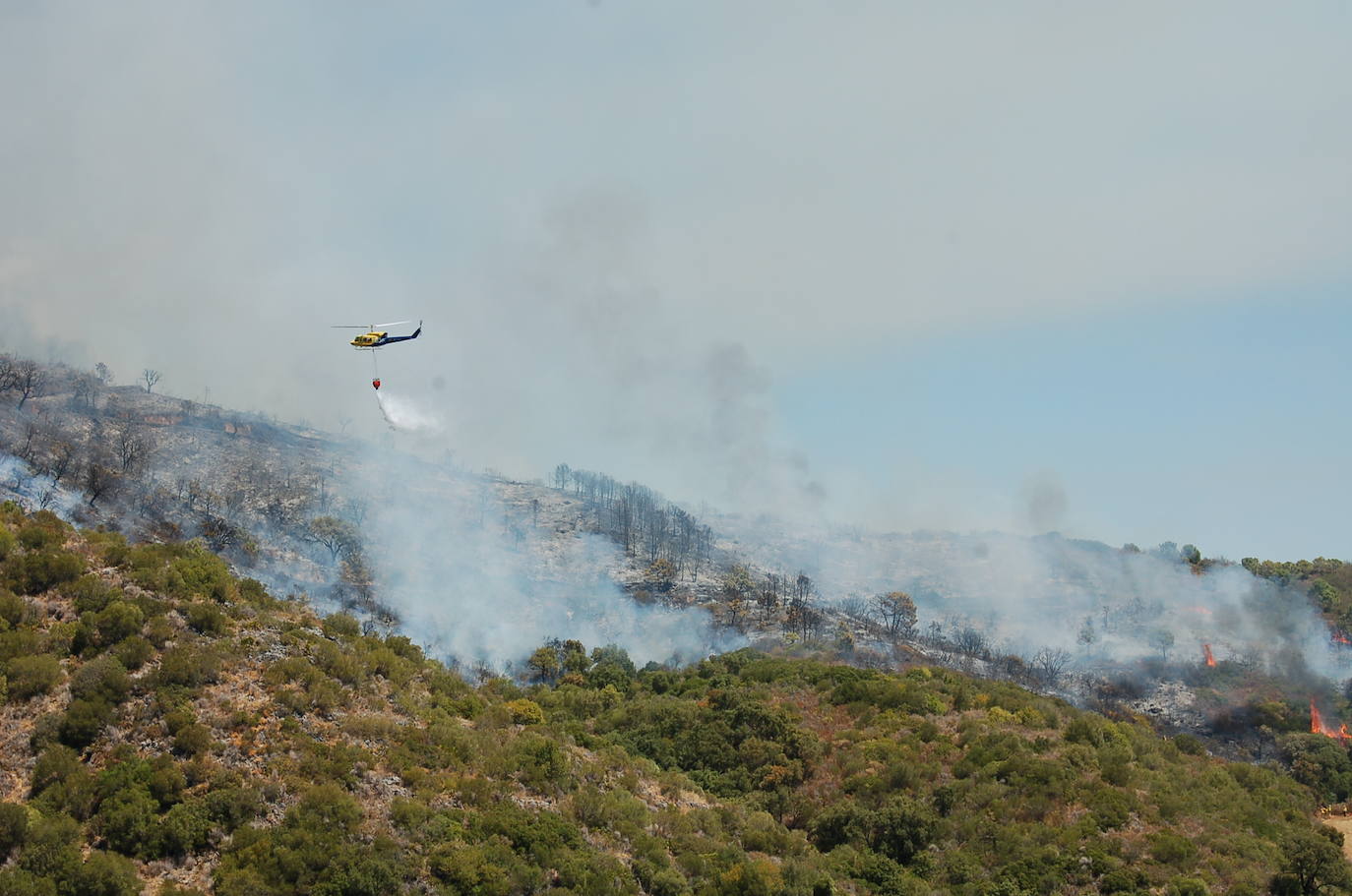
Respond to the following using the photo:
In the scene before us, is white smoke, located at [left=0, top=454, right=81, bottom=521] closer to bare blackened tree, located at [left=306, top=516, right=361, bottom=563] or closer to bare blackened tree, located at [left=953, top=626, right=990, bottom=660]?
bare blackened tree, located at [left=306, top=516, right=361, bottom=563]

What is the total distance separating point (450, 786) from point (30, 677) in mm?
15493

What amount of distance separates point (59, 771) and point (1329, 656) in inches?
5401

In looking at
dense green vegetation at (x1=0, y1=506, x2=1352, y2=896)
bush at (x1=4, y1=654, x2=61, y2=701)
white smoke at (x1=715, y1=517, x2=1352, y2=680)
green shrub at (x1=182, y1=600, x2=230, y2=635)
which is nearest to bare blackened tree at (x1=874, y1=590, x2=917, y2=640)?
white smoke at (x1=715, y1=517, x2=1352, y2=680)

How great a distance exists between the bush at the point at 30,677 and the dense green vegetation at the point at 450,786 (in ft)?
0.27

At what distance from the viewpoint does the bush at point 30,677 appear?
30.2 meters

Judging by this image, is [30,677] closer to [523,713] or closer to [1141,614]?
[523,713]

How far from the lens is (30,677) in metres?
30.3

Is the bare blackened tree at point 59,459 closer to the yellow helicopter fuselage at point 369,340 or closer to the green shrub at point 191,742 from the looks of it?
the yellow helicopter fuselage at point 369,340

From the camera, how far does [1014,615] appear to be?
174 metres

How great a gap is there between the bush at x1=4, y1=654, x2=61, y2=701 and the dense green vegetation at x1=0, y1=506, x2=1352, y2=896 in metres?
0.08

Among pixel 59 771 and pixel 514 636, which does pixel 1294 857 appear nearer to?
pixel 59 771

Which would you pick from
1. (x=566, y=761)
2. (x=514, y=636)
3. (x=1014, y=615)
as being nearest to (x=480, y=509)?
(x=514, y=636)

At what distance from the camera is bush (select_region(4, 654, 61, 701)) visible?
30.2 meters

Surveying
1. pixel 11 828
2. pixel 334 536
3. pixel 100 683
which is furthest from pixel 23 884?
pixel 334 536
